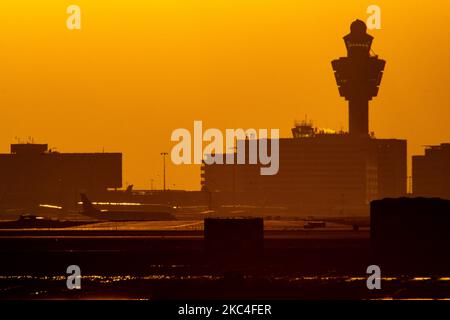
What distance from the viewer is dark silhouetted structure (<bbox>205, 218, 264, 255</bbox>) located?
92.5 meters

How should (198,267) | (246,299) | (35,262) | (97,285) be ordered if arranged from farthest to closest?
(35,262) < (198,267) < (97,285) < (246,299)

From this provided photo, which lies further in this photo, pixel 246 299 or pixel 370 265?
pixel 370 265

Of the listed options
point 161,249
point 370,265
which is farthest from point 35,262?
point 370,265

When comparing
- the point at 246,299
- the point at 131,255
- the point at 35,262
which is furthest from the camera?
the point at 131,255

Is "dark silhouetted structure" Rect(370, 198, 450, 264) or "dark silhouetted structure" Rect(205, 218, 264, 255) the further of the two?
"dark silhouetted structure" Rect(205, 218, 264, 255)

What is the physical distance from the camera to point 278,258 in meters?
91.2

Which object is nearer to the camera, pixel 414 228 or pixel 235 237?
pixel 414 228

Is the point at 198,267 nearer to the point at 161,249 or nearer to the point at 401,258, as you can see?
the point at 401,258

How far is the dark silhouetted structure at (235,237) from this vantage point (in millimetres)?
92500

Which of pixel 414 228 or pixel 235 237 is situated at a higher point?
pixel 414 228

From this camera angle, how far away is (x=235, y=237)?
92.9 m

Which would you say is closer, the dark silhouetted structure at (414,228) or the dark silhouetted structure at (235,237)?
the dark silhouetted structure at (414,228)
